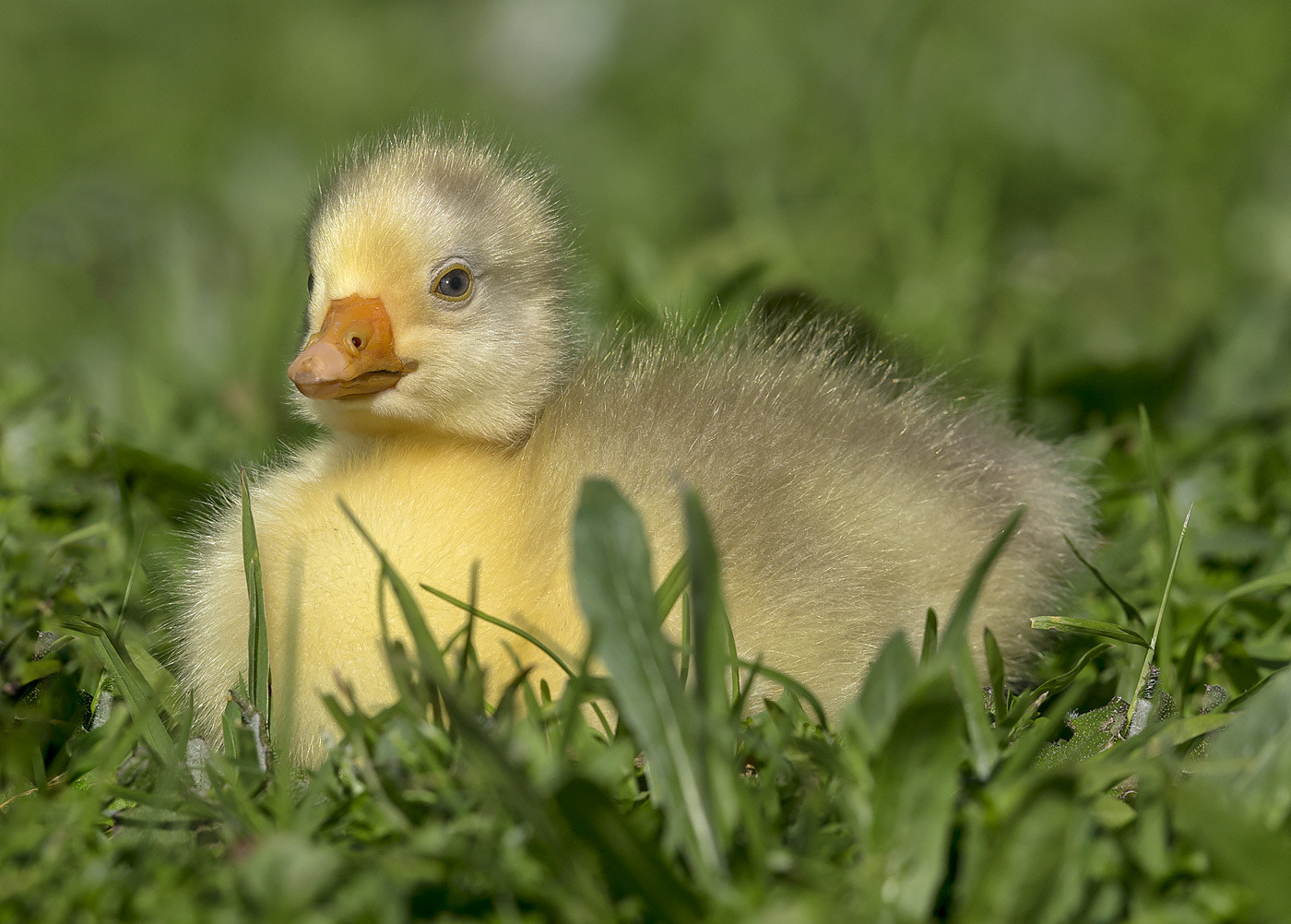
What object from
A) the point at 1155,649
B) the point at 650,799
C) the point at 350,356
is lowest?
the point at 1155,649

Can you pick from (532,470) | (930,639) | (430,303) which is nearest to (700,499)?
(930,639)

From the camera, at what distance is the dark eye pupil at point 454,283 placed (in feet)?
7.77

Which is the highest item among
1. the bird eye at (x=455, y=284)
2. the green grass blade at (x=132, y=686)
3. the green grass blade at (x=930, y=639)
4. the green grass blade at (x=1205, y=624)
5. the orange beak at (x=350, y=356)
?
the bird eye at (x=455, y=284)

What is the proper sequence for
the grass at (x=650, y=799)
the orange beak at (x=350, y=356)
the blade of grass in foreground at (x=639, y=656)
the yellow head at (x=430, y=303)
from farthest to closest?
the yellow head at (x=430, y=303), the orange beak at (x=350, y=356), the blade of grass in foreground at (x=639, y=656), the grass at (x=650, y=799)

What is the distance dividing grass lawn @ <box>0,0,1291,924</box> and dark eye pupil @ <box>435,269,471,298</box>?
345 millimetres

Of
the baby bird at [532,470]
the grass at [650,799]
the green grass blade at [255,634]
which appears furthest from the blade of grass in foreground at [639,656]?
the green grass blade at [255,634]

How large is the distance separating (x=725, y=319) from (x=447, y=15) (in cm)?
482

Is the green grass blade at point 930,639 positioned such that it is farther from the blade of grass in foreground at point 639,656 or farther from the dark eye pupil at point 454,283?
the dark eye pupil at point 454,283

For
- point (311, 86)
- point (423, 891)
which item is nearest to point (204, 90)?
point (311, 86)

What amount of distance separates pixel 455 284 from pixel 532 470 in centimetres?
39

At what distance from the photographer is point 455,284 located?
2.39 metres

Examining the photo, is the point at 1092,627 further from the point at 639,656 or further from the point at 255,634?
the point at 255,634

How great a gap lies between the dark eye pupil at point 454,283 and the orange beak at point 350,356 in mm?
118

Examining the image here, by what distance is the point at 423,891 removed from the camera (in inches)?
52.1
